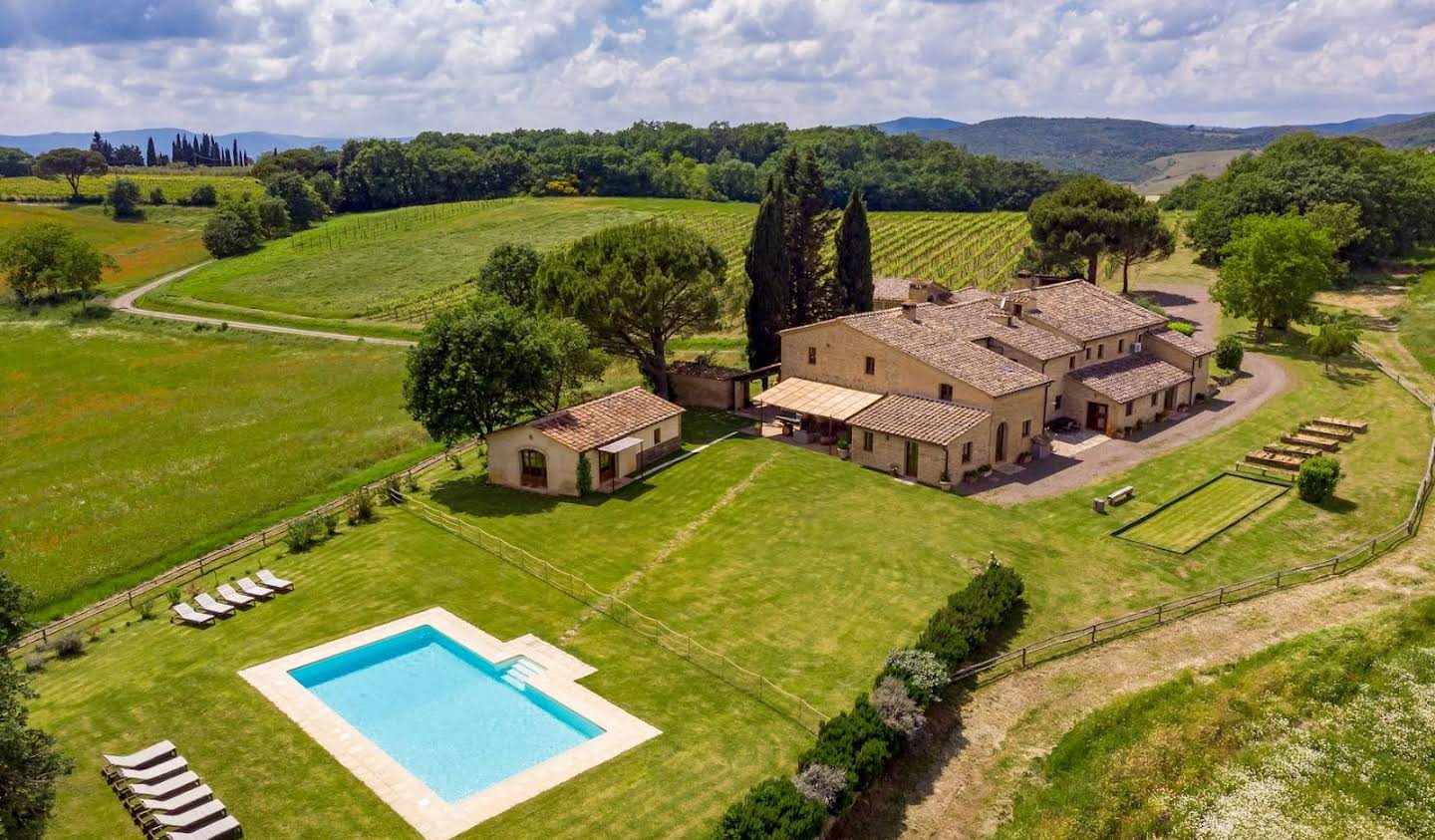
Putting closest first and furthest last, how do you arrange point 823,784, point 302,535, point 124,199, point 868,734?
1. point 823,784
2. point 868,734
3. point 302,535
4. point 124,199

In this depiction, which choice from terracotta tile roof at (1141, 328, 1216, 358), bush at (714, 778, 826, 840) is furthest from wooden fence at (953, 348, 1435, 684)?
terracotta tile roof at (1141, 328, 1216, 358)

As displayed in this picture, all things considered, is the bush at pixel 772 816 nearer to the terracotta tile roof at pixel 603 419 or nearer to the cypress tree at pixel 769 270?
the terracotta tile roof at pixel 603 419

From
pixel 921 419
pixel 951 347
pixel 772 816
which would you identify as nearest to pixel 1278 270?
pixel 951 347

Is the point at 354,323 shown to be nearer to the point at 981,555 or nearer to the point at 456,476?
the point at 456,476

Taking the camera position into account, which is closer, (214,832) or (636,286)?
(214,832)

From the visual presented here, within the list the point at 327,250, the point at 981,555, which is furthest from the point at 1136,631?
the point at 327,250

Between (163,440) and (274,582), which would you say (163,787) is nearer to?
A: (274,582)
